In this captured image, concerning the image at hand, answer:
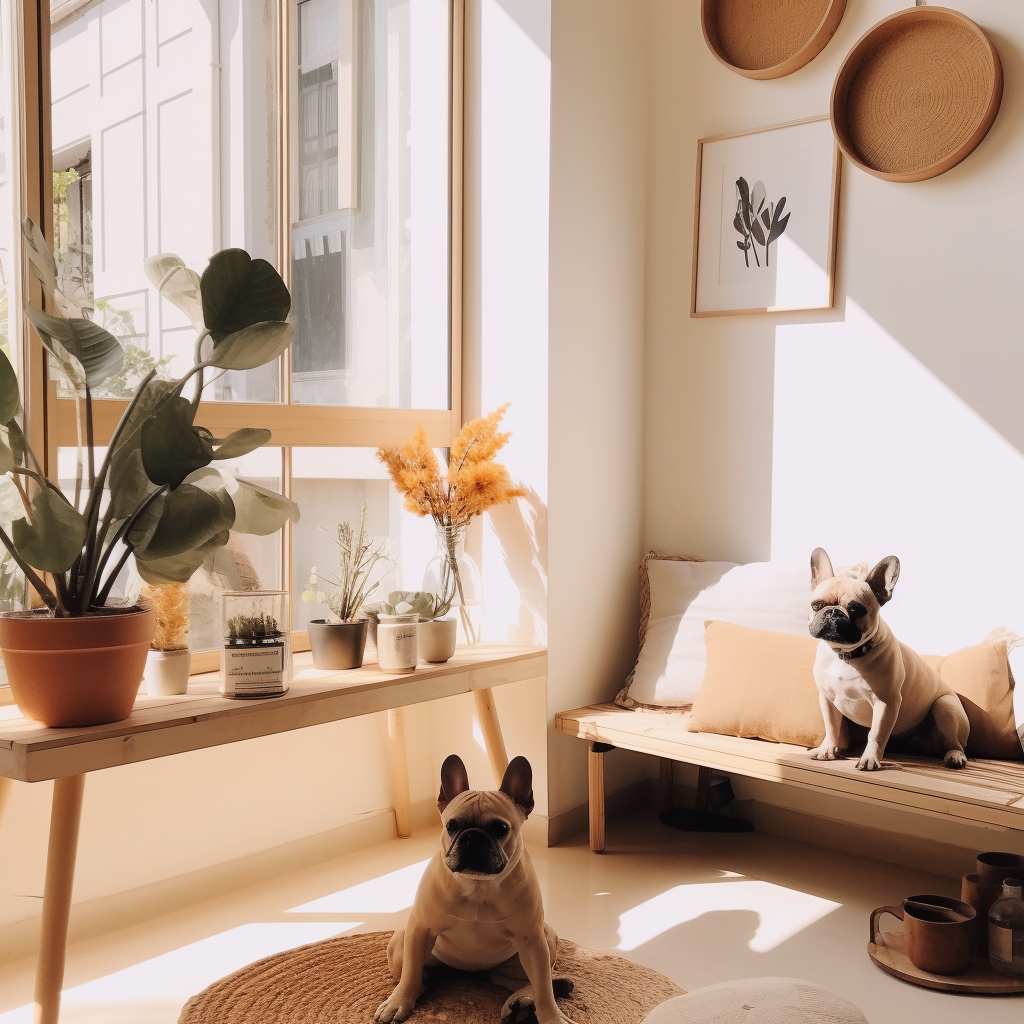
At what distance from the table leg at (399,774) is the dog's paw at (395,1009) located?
1.07 meters

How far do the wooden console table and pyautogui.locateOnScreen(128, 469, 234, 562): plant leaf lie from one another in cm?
34

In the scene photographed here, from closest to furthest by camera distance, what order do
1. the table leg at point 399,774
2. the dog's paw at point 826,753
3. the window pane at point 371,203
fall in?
the dog's paw at point 826,753 < the window pane at point 371,203 < the table leg at point 399,774

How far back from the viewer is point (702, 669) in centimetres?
303

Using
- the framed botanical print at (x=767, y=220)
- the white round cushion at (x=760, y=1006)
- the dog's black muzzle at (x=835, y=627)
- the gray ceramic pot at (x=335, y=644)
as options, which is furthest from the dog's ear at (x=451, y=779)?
the framed botanical print at (x=767, y=220)

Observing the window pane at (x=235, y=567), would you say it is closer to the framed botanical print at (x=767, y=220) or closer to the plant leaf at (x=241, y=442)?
the plant leaf at (x=241, y=442)

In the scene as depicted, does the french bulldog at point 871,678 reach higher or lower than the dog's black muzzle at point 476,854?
higher

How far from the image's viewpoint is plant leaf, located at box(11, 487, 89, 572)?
5.98 ft

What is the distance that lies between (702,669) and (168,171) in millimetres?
1963

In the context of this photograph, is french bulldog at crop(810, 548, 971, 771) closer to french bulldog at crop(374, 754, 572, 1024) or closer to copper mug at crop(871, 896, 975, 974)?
copper mug at crop(871, 896, 975, 974)

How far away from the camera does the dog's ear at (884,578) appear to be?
239cm

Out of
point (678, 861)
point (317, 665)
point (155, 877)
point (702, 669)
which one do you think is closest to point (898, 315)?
point (702, 669)

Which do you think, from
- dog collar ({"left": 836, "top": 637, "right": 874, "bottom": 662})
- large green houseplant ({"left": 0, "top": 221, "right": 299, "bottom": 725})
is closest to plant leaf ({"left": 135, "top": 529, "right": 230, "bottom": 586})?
large green houseplant ({"left": 0, "top": 221, "right": 299, "bottom": 725})

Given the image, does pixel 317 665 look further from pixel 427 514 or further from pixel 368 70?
pixel 368 70

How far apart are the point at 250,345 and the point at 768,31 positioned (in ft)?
6.52
